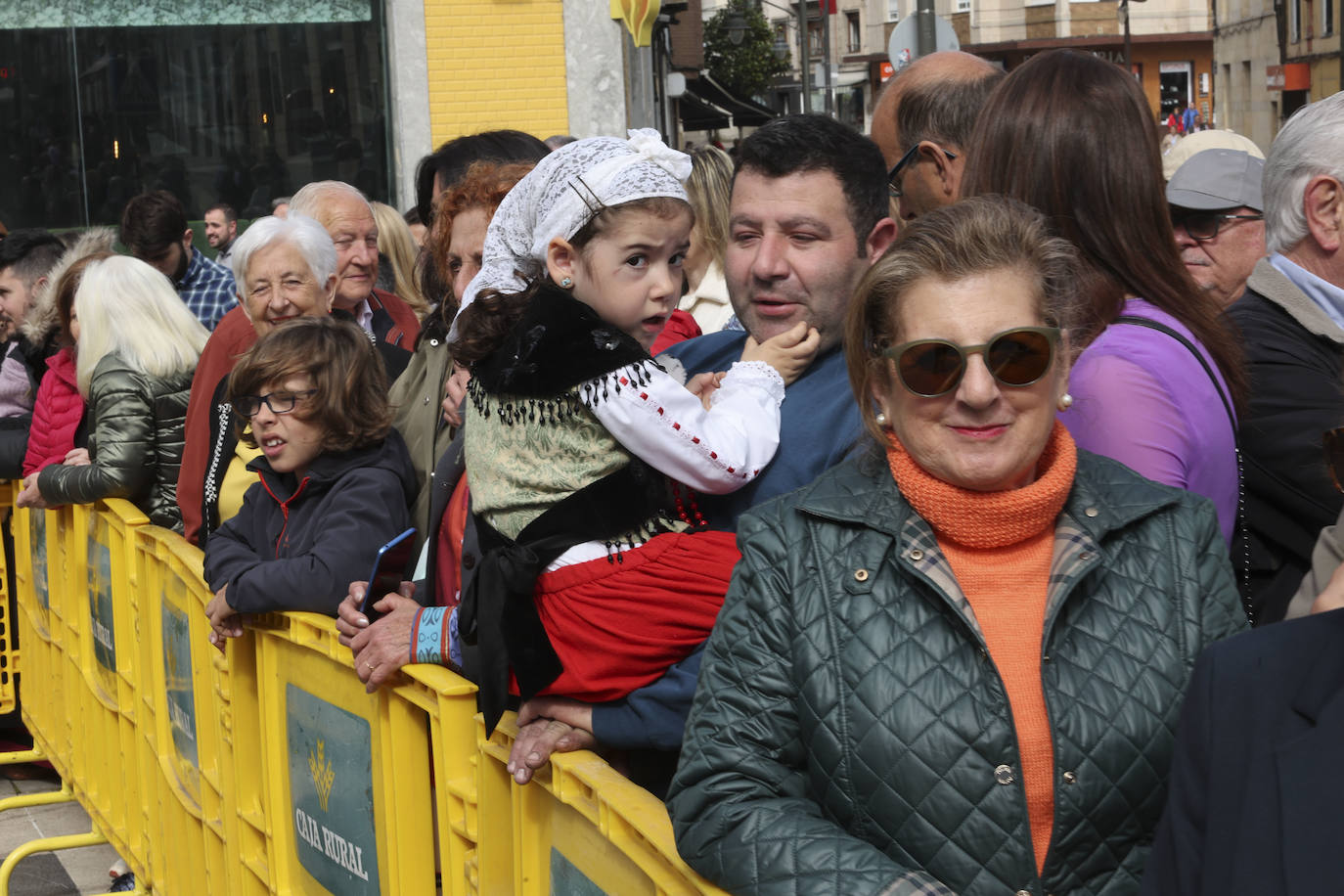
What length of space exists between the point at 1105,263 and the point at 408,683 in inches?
69.4

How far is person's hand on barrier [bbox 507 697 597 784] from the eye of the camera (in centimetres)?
273

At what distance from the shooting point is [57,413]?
21.9ft

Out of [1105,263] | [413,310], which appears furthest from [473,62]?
[1105,263]

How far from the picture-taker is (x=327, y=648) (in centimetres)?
373

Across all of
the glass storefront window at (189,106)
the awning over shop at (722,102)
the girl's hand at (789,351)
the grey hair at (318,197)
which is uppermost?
the awning over shop at (722,102)

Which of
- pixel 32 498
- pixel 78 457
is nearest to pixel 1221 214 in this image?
pixel 78 457

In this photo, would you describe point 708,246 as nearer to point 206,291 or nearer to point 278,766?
point 278,766

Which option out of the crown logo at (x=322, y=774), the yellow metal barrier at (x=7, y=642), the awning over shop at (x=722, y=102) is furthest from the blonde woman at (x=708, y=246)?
the awning over shop at (x=722, y=102)

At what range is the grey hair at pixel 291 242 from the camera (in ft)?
17.7

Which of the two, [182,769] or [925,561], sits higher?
[925,561]

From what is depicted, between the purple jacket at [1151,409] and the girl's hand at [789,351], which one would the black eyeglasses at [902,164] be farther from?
the purple jacket at [1151,409]

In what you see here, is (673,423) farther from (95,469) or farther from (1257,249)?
(95,469)

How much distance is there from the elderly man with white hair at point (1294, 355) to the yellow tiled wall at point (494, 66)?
14.5m

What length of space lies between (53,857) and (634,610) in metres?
5.04
